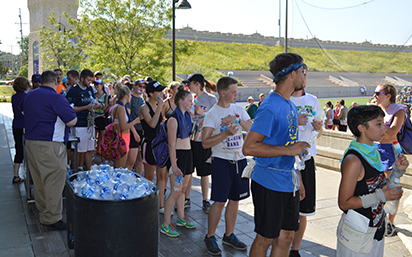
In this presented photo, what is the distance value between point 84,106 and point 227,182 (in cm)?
404

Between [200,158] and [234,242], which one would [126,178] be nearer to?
[234,242]

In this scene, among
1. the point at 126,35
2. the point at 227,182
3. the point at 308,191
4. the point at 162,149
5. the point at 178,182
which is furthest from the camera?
the point at 126,35

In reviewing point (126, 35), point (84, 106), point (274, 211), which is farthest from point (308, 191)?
point (126, 35)

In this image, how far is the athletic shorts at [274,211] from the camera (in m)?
3.04

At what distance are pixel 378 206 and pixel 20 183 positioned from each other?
6.89 meters

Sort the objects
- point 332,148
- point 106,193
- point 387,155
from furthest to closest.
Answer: point 332,148
point 387,155
point 106,193

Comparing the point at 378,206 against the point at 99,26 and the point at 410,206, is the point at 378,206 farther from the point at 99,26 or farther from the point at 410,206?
the point at 99,26

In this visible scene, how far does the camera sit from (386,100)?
199 inches

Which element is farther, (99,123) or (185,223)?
(99,123)

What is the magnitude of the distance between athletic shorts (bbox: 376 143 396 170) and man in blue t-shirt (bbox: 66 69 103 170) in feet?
16.9

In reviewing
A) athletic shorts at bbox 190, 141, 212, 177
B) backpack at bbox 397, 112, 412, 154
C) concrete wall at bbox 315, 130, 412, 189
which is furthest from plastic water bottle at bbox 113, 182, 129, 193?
concrete wall at bbox 315, 130, 412, 189

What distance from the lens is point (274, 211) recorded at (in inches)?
120

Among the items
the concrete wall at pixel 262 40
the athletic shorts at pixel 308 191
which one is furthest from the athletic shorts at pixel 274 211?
the concrete wall at pixel 262 40

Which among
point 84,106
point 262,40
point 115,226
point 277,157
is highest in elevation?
point 262,40
